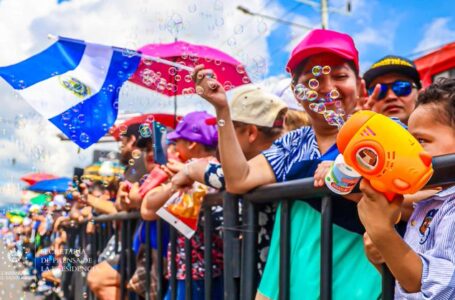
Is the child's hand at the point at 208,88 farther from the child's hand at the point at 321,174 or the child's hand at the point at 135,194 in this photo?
the child's hand at the point at 135,194

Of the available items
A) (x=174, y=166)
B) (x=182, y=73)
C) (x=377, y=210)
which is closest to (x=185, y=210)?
(x=174, y=166)

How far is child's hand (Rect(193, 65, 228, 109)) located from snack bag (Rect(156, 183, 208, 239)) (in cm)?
59

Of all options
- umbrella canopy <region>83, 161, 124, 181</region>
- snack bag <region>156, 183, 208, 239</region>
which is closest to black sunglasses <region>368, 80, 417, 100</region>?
snack bag <region>156, 183, 208, 239</region>

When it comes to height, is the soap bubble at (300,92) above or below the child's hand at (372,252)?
above

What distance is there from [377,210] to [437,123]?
296mm

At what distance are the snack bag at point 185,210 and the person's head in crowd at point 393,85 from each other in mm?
1002

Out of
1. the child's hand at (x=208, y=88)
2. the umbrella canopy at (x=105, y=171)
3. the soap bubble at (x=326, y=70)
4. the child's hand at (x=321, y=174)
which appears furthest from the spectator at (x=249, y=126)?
the umbrella canopy at (x=105, y=171)

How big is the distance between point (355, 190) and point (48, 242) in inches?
262

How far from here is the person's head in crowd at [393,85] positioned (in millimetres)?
2916

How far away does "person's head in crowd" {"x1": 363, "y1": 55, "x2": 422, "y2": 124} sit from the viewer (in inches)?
115

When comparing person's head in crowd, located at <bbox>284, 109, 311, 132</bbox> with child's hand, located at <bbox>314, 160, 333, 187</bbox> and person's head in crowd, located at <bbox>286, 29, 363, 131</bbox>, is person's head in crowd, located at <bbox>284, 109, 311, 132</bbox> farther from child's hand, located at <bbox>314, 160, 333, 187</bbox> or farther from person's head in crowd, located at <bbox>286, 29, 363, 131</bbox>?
child's hand, located at <bbox>314, 160, 333, 187</bbox>

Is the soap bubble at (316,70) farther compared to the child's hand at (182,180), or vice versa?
the child's hand at (182,180)

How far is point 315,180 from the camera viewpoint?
1725 mm

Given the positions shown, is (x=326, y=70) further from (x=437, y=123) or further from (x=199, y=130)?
(x=199, y=130)
